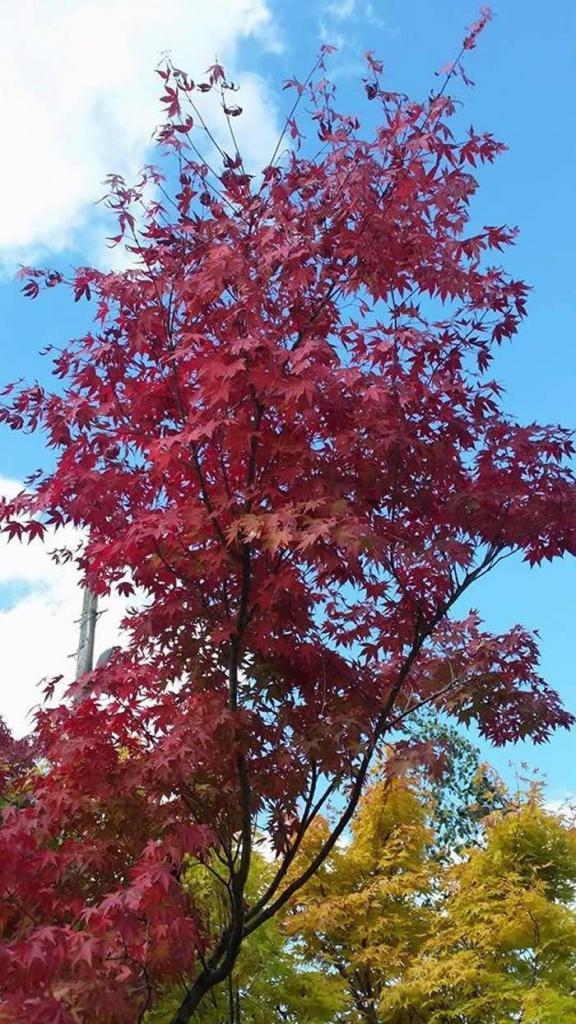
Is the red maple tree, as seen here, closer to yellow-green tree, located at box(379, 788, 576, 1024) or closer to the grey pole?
yellow-green tree, located at box(379, 788, 576, 1024)

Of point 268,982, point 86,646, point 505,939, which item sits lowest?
point 268,982

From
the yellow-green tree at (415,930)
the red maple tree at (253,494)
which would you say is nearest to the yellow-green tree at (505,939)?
the yellow-green tree at (415,930)

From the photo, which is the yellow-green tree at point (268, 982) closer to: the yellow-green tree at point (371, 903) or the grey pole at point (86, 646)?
the yellow-green tree at point (371, 903)

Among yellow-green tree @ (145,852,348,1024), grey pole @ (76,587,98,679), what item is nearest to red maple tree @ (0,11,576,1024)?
yellow-green tree @ (145,852,348,1024)

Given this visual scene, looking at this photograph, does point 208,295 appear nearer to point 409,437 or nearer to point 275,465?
point 275,465

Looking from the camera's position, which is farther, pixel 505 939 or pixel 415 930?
pixel 415 930

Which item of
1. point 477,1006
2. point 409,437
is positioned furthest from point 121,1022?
point 477,1006

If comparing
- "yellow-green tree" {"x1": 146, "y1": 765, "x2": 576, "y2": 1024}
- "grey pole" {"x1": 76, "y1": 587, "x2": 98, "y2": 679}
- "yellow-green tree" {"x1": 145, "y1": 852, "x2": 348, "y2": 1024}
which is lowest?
"yellow-green tree" {"x1": 145, "y1": 852, "x2": 348, "y2": 1024}

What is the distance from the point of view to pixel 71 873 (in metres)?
5.35

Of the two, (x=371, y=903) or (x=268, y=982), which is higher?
(x=371, y=903)

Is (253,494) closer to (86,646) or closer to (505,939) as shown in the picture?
(505,939)

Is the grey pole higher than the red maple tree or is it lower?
higher

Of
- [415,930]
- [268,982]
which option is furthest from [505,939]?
[268,982]

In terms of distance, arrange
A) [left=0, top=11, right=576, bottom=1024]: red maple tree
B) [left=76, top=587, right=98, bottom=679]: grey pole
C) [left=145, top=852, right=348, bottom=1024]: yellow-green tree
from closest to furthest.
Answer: [left=0, top=11, right=576, bottom=1024]: red maple tree < [left=145, top=852, right=348, bottom=1024]: yellow-green tree < [left=76, top=587, right=98, bottom=679]: grey pole
